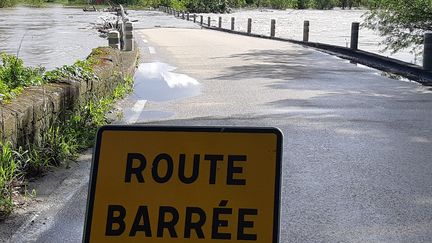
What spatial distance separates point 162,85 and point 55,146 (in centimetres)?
736

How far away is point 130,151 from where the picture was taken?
2.91 metres

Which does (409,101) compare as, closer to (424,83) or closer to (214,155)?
(424,83)

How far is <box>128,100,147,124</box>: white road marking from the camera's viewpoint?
9.59 meters

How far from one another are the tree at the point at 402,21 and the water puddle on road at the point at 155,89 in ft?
24.9

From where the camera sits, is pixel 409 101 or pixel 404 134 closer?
pixel 404 134

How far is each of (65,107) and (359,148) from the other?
3.32 metres

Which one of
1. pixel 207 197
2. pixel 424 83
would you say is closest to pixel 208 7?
pixel 424 83

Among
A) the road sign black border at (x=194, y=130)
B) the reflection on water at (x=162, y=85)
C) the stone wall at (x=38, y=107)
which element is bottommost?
the reflection on water at (x=162, y=85)

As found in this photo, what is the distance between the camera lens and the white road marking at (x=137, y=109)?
9.59m

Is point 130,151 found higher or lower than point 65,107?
higher

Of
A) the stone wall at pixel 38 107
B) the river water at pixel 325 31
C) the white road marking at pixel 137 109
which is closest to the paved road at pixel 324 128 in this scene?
the white road marking at pixel 137 109

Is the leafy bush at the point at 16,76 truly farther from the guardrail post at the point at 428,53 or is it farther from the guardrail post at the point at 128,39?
the guardrail post at the point at 428,53

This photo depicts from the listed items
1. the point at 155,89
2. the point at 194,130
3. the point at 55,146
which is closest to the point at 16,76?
the point at 55,146

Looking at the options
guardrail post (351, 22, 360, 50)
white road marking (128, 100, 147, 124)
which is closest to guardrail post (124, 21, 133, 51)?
white road marking (128, 100, 147, 124)
